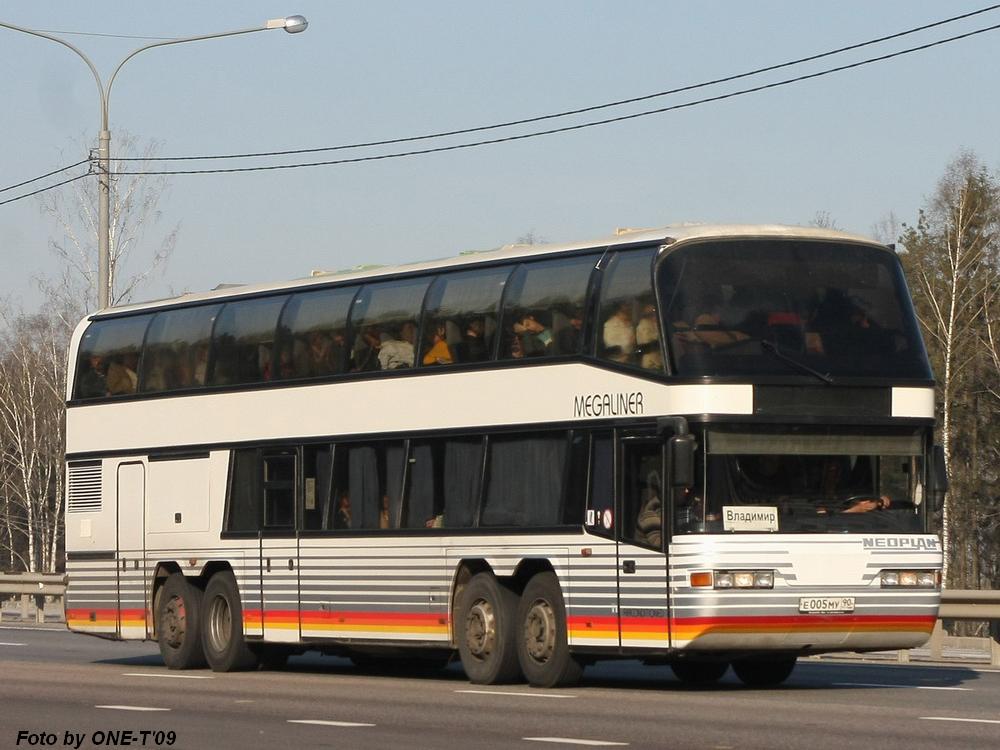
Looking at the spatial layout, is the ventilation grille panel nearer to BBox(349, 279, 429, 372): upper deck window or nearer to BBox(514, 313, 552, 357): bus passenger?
BBox(349, 279, 429, 372): upper deck window

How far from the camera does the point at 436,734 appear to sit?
14.7 meters

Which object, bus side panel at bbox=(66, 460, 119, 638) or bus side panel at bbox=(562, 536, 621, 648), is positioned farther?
bus side panel at bbox=(66, 460, 119, 638)

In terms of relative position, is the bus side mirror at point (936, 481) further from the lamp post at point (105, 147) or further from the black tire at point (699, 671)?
the lamp post at point (105, 147)

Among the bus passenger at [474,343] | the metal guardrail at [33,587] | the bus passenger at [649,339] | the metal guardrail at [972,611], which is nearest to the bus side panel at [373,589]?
the bus passenger at [474,343]

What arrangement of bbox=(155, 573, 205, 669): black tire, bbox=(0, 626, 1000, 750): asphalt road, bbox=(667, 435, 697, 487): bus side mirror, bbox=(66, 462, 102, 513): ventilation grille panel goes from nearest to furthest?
bbox=(0, 626, 1000, 750): asphalt road → bbox=(667, 435, 697, 487): bus side mirror → bbox=(155, 573, 205, 669): black tire → bbox=(66, 462, 102, 513): ventilation grille panel

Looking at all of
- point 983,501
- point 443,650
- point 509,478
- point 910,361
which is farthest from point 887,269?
point 983,501

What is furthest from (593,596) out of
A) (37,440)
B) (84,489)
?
(37,440)

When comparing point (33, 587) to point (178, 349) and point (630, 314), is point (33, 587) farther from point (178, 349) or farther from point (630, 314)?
point (630, 314)

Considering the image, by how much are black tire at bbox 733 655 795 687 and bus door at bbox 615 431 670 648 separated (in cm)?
177

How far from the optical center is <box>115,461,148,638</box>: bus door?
992 inches

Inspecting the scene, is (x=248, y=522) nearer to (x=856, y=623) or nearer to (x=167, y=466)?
(x=167, y=466)

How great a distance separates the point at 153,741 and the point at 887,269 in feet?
26.8

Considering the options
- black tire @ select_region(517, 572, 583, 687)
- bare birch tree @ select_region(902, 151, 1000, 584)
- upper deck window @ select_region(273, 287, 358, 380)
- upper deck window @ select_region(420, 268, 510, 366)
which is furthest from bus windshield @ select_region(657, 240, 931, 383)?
bare birch tree @ select_region(902, 151, 1000, 584)

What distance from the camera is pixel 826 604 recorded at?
59.5 feet
